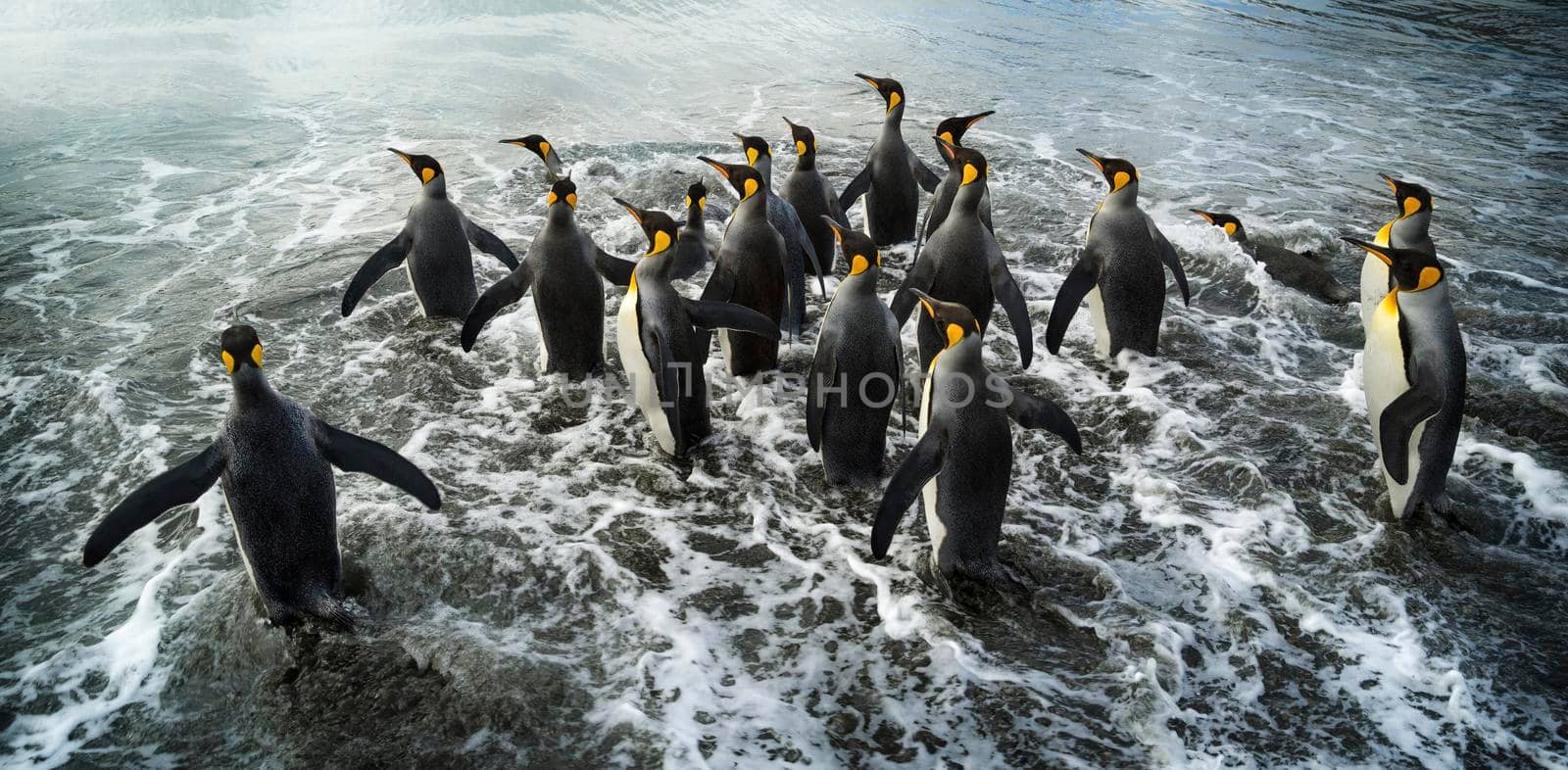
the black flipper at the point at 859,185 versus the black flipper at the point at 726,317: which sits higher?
the black flipper at the point at 859,185

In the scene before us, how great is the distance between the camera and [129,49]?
13.5 meters

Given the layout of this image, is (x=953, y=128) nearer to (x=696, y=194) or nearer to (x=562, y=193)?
(x=696, y=194)

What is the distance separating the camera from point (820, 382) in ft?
14.4

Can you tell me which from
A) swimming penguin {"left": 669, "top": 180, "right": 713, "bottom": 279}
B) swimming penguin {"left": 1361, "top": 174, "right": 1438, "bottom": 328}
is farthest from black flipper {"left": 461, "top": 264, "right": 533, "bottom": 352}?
swimming penguin {"left": 1361, "top": 174, "right": 1438, "bottom": 328}

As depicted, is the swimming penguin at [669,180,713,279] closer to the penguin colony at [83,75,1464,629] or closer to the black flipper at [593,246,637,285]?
the penguin colony at [83,75,1464,629]

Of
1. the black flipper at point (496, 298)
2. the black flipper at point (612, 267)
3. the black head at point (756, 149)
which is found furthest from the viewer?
the black head at point (756, 149)

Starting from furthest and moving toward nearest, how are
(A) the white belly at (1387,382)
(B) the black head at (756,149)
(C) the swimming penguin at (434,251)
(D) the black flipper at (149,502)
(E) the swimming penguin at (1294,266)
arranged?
(E) the swimming penguin at (1294,266) < (B) the black head at (756,149) < (C) the swimming penguin at (434,251) < (A) the white belly at (1387,382) < (D) the black flipper at (149,502)

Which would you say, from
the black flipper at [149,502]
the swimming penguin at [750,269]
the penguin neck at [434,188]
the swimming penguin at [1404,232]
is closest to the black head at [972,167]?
the swimming penguin at [750,269]

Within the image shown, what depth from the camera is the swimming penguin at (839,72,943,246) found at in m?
7.02

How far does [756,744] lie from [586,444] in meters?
2.02

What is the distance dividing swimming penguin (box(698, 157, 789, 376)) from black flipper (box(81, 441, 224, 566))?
257 centimetres

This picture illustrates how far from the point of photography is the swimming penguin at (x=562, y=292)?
5141 millimetres

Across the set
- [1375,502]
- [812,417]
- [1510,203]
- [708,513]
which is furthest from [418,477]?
[1510,203]

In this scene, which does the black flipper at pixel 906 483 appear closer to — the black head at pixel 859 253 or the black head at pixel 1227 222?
the black head at pixel 859 253
